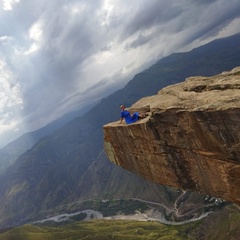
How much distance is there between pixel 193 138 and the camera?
3325cm

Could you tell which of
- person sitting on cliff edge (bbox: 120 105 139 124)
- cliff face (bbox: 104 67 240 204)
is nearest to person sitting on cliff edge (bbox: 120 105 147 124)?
person sitting on cliff edge (bbox: 120 105 139 124)

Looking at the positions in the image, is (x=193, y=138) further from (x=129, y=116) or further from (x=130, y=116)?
(x=129, y=116)

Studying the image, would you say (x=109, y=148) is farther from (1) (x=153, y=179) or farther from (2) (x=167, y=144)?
(2) (x=167, y=144)

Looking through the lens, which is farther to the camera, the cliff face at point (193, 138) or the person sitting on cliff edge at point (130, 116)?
the person sitting on cliff edge at point (130, 116)

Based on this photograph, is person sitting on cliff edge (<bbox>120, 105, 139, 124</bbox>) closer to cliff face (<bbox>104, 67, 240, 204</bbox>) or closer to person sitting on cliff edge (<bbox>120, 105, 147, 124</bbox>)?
person sitting on cliff edge (<bbox>120, 105, 147, 124</bbox>)

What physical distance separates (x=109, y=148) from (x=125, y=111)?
987 centimetres

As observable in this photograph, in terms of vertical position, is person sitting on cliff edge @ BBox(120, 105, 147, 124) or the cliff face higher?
person sitting on cliff edge @ BBox(120, 105, 147, 124)

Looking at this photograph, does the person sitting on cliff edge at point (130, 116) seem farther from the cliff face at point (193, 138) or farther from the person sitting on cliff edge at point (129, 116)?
the cliff face at point (193, 138)

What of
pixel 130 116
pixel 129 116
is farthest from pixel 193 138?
pixel 129 116

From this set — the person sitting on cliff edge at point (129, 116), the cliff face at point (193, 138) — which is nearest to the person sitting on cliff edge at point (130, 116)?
the person sitting on cliff edge at point (129, 116)

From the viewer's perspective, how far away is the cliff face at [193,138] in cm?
2984

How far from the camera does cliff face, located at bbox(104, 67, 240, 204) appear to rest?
97.9 feet

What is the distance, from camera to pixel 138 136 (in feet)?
135

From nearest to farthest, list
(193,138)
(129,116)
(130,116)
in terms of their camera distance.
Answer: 1. (193,138)
2. (130,116)
3. (129,116)
